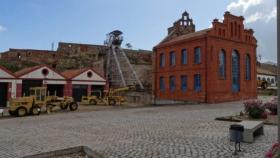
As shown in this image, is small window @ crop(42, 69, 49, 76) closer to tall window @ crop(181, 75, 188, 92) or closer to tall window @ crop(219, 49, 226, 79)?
tall window @ crop(181, 75, 188, 92)

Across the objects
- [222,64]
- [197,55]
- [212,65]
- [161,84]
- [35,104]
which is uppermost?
[197,55]

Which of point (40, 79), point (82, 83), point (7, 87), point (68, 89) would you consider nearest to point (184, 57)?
point (82, 83)

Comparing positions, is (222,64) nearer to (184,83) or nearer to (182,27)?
(184,83)

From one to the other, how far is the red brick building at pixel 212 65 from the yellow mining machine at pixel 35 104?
13433 millimetres

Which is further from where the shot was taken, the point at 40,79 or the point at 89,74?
the point at 89,74

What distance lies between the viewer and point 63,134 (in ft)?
41.9

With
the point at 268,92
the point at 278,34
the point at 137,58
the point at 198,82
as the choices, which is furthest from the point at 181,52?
the point at 278,34

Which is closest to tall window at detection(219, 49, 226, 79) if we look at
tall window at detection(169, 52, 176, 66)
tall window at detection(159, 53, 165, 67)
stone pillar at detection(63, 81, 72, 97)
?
tall window at detection(169, 52, 176, 66)

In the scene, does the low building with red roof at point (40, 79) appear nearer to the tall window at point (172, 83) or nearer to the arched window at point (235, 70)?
the tall window at point (172, 83)

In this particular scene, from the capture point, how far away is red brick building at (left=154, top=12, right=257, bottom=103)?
33656 millimetres

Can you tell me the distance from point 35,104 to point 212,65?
18.2 metres

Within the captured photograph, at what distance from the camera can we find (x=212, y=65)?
3362cm

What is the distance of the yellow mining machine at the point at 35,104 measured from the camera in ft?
80.8

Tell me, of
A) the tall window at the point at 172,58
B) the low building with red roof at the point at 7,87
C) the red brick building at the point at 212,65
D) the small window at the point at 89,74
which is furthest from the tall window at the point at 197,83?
the low building with red roof at the point at 7,87
